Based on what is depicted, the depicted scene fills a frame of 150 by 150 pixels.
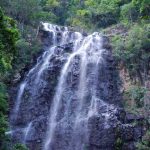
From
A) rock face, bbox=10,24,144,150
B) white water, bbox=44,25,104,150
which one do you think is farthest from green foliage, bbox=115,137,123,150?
white water, bbox=44,25,104,150

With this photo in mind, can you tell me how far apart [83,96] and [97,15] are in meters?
17.8

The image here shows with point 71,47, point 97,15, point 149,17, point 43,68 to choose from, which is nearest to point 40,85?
point 43,68

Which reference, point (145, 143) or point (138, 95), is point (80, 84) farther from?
point (145, 143)

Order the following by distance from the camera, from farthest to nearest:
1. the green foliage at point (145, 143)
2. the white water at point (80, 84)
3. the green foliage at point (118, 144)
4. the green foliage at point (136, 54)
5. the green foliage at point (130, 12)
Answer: the green foliage at point (130, 12) → the green foliage at point (136, 54) → the white water at point (80, 84) → the green foliage at point (118, 144) → the green foliage at point (145, 143)

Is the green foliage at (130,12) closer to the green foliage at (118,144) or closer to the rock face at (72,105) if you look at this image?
the rock face at (72,105)

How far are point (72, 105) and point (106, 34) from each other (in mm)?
11823

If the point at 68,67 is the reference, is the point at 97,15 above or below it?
above

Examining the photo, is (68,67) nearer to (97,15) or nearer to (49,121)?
A: (49,121)

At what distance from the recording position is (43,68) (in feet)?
89.8

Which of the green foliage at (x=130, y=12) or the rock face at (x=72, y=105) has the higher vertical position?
the green foliage at (x=130, y=12)

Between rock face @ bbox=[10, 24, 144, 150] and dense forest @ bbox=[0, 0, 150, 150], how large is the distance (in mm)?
1034

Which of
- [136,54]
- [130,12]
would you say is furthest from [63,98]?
[130,12]

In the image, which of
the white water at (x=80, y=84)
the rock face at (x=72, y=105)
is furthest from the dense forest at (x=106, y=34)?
the white water at (x=80, y=84)

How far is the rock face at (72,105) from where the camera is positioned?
2178cm
